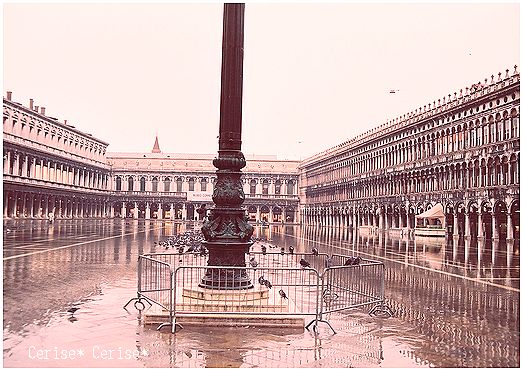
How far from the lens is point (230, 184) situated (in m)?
11.2

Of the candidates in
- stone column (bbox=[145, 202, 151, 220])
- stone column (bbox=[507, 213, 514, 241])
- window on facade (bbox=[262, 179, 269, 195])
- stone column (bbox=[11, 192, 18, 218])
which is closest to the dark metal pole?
stone column (bbox=[507, 213, 514, 241])

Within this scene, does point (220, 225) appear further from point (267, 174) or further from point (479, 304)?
point (267, 174)

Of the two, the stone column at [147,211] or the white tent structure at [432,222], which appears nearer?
the white tent structure at [432,222]

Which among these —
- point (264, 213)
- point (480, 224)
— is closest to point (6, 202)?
point (480, 224)

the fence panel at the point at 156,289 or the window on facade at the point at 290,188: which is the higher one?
the window on facade at the point at 290,188

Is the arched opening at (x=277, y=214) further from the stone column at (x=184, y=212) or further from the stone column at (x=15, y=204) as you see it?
the stone column at (x=15, y=204)

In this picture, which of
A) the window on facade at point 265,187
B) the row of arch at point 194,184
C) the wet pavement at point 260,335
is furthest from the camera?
the window on facade at point 265,187

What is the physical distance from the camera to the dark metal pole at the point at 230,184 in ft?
35.9

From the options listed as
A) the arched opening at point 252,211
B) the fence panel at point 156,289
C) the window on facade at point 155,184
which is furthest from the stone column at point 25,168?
the fence panel at point 156,289

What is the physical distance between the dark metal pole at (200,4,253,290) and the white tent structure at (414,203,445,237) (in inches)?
1534

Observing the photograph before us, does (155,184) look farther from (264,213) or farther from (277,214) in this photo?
(277,214)

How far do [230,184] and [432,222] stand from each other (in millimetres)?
44672

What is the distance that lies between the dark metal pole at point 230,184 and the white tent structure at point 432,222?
39.0 m

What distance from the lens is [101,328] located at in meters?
9.90
